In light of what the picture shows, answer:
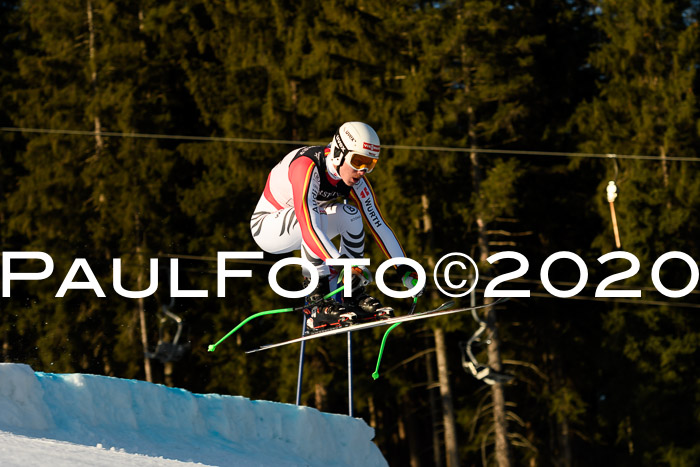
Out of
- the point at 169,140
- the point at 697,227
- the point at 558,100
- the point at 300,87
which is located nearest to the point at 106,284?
the point at 169,140

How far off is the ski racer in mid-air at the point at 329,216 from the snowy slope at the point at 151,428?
1467mm

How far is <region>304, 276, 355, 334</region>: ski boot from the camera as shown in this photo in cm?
816

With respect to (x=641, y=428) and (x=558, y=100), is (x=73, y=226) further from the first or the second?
(x=641, y=428)

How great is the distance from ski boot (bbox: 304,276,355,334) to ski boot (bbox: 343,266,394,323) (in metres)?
0.06

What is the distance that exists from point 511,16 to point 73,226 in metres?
12.5

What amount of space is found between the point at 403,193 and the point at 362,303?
17.5 metres

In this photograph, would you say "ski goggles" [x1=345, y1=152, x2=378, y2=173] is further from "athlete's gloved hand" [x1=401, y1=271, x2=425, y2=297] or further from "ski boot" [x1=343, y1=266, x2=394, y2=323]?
"athlete's gloved hand" [x1=401, y1=271, x2=425, y2=297]

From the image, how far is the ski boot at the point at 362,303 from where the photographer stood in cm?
802

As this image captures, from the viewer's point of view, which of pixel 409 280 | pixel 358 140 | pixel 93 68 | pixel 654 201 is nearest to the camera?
pixel 358 140

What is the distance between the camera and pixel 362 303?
8148mm

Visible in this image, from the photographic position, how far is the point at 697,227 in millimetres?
25125

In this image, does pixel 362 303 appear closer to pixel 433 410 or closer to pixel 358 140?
pixel 358 140
